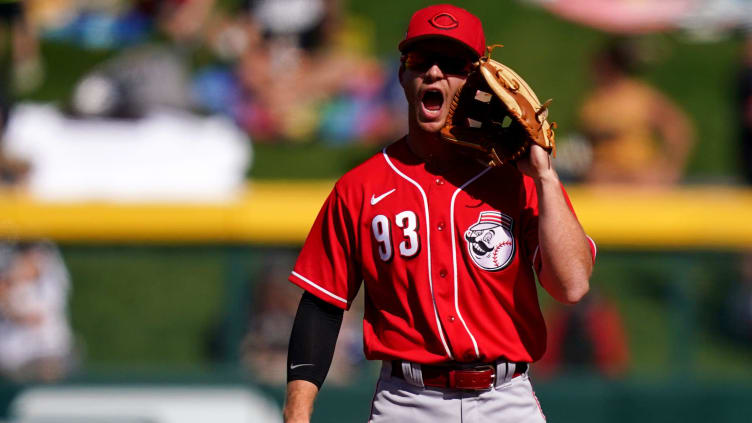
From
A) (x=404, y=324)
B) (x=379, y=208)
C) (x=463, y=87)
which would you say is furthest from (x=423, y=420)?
(x=463, y=87)

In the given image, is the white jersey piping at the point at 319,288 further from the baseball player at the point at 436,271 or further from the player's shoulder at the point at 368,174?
the player's shoulder at the point at 368,174

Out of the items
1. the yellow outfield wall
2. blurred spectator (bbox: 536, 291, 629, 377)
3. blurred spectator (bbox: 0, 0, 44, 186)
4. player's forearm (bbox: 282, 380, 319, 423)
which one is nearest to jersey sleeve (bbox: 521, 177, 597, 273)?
player's forearm (bbox: 282, 380, 319, 423)

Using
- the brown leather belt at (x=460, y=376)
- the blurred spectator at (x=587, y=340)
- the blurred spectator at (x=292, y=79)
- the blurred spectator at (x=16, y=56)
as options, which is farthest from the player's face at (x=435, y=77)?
the blurred spectator at (x=16, y=56)

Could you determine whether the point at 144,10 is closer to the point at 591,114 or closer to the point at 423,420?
the point at 591,114

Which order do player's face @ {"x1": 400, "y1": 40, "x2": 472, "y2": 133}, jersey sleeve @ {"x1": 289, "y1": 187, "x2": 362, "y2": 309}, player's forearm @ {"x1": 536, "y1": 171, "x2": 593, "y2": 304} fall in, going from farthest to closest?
jersey sleeve @ {"x1": 289, "y1": 187, "x2": 362, "y2": 309} < player's face @ {"x1": 400, "y1": 40, "x2": 472, "y2": 133} < player's forearm @ {"x1": 536, "y1": 171, "x2": 593, "y2": 304}

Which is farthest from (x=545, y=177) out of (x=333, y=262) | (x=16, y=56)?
(x=16, y=56)

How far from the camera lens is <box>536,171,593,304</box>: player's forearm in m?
2.36

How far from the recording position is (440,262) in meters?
2.51

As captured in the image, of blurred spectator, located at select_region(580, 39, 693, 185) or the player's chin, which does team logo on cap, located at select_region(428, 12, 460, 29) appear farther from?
blurred spectator, located at select_region(580, 39, 693, 185)

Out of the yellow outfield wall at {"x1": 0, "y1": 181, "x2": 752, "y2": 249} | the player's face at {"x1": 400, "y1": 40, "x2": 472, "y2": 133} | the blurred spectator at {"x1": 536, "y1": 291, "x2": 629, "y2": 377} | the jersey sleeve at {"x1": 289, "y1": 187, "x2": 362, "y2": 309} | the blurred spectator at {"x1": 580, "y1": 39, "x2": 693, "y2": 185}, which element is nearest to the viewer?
the player's face at {"x1": 400, "y1": 40, "x2": 472, "y2": 133}

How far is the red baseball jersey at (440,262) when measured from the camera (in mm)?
2502

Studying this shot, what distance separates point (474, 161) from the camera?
260cm

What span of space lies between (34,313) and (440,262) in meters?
4.28

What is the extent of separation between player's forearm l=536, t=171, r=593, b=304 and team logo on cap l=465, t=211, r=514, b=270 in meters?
0.13
